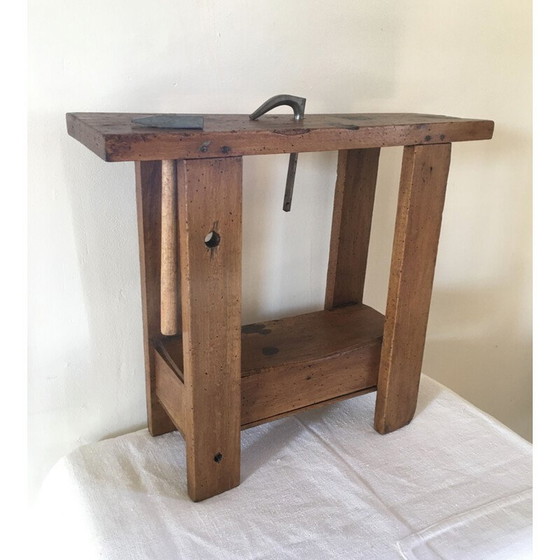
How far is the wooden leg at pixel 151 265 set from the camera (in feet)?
2.15

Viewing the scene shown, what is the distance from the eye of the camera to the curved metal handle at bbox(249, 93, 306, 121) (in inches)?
23.8

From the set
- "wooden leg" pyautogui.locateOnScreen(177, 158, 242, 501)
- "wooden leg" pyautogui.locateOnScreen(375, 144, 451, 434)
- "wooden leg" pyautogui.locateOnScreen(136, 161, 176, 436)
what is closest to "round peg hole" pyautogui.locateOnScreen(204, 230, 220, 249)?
"wooden leg" pyautogui.locateOnScreen(177, 158, 242, 501)

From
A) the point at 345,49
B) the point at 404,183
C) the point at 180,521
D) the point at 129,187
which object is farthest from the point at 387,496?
the point at 345,49

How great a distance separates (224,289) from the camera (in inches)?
23.7

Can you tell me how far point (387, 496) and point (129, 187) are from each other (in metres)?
0.47

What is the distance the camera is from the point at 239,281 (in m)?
0.61

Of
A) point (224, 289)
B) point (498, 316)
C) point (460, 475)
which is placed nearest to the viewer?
point (224, 289)

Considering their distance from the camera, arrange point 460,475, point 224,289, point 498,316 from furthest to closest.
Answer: point 498,316
point 460,475
point 224,289

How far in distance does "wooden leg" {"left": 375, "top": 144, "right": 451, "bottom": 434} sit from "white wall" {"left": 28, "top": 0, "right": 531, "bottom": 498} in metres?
0.18

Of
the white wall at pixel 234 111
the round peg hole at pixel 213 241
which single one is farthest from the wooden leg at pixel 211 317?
the white wall at pixel 234 111

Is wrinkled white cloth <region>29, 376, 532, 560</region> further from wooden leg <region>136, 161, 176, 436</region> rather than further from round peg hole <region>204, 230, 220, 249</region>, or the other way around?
round peg hole <region>204, 230, 220, 249</region>

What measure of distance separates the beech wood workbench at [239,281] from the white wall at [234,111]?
6 cm

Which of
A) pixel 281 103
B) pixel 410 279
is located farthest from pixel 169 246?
pixel 410 279

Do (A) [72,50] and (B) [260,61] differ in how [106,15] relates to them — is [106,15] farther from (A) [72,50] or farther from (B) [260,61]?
(B) [260,61]
